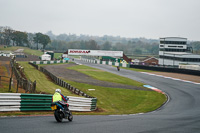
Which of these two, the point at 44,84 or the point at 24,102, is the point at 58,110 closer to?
the point at 24,102

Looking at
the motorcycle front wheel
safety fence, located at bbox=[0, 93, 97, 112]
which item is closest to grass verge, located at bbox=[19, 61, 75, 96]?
safety fence, located at bbox=[0, 93, 97, 112]

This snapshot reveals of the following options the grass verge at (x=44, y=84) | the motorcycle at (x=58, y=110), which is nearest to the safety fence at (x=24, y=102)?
the motorcycle at (x=58, y=110)

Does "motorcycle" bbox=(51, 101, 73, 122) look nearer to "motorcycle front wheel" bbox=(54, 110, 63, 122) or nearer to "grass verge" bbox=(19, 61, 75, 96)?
"motorcycle front wheel" bbox=(54, 110, 63, 122)

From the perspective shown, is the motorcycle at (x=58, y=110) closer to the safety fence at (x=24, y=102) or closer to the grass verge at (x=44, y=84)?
the safety fence at (x=24, y=102)

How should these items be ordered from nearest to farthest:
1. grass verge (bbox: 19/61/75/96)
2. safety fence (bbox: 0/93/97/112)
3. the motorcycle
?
the motorcycle → safety fence (bbox: 0/93/97/112) → grass verge (bbox: 19/61/75/96)

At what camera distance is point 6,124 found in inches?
417

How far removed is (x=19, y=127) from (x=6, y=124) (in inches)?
29.3

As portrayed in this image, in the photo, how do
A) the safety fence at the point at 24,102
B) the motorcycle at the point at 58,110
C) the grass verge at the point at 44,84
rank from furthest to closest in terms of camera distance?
the grass verge at the point at 44,84 < the safety fence at the point at 24,102 < the motorcycle at the point at 58,110

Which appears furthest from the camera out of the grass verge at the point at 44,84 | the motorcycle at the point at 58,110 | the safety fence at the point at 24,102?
the grass verge at the point at 44,84

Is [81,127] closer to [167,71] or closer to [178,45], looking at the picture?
[167,71]

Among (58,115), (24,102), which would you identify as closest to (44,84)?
(24,102)

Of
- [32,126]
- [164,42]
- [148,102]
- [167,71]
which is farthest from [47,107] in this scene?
[164,42]

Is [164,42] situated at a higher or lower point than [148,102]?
higher

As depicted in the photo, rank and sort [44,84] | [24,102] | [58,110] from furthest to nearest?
[44,84], [24,102], [58,110]
